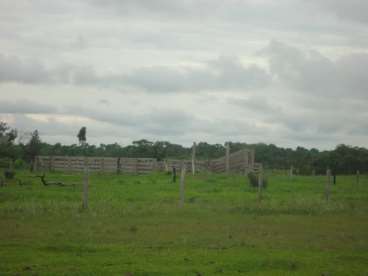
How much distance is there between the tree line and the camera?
72.1m

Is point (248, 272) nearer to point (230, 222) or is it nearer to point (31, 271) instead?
point (31, 271)

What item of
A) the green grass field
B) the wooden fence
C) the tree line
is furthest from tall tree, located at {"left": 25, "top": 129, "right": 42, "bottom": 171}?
the green grass field

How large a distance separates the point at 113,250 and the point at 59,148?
83415 mm

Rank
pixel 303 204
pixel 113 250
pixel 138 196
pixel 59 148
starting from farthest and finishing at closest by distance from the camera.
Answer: pixel 59 148
pixel 138 196
pixel 303 204
pixel 113 250

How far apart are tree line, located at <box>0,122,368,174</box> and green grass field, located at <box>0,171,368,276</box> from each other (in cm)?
3959

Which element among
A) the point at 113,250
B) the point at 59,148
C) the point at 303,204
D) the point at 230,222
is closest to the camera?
the point at 113,250

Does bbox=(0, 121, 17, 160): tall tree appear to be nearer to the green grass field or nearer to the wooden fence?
the wooden fence

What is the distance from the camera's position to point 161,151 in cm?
8375

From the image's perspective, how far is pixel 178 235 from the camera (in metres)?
18.3

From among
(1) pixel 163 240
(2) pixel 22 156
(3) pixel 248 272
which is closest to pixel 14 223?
(1) pixel 163 240

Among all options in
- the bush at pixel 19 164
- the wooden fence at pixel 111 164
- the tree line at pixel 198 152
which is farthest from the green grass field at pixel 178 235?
the tree line at pixel 198 152

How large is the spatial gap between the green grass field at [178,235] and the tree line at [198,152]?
130 ft

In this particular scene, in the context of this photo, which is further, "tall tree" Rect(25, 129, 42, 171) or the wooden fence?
"tall tree" Rect(25, 129, 42, 171)

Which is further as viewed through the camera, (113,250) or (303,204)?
(303,204)
